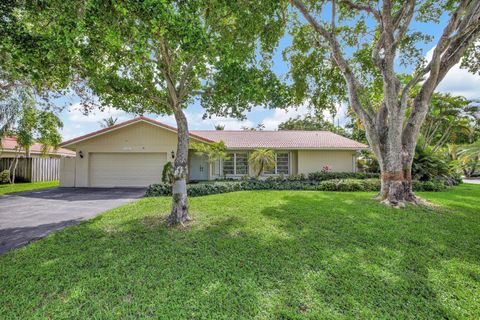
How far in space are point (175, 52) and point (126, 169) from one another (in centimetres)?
1083

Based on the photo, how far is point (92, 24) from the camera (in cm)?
407

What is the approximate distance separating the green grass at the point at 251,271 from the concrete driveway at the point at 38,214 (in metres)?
0.73

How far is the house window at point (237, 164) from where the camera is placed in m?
16.8

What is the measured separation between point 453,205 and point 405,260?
6585 mm

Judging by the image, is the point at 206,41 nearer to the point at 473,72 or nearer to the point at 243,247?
the point at 243,247

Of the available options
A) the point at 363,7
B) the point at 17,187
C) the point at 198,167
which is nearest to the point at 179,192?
the point at 363,7

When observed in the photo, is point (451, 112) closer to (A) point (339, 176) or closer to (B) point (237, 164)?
(A) point (339, 176)

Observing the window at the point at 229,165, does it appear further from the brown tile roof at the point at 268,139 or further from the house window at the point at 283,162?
the house window at the point at 283,162

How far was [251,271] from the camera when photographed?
356cm

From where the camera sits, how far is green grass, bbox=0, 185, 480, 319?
2754mm

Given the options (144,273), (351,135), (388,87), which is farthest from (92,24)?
(351,135)

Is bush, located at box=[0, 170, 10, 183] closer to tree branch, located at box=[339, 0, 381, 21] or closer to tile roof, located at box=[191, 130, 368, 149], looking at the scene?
tile roof, located at box=[191, 130, 368, 149]

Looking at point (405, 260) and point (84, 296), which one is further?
point (405, 260)

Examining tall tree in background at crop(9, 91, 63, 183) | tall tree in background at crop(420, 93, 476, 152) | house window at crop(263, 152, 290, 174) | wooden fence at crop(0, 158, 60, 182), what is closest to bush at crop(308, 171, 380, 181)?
house window at crop(263, 152, 290, 174)
